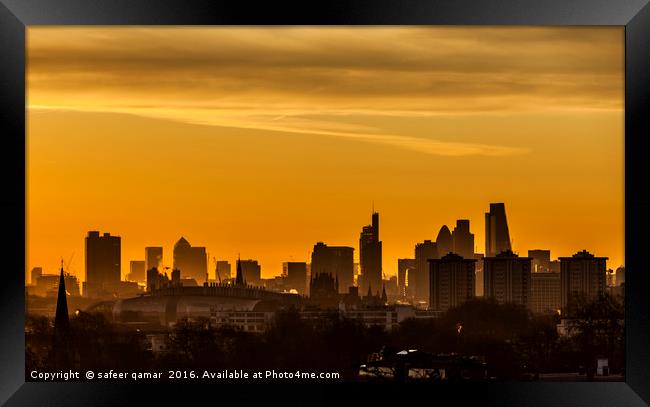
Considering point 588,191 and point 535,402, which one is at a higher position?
point 588,191

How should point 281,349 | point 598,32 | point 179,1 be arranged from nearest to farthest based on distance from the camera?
point 179,1 → point 598,32 → point 281,349

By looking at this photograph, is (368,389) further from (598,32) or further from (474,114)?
→ (598,32)

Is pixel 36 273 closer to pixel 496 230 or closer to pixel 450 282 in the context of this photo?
pixel 450 282

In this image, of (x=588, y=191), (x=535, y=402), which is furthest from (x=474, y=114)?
(x=535, y=402)

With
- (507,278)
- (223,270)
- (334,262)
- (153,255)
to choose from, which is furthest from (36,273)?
(507,278)

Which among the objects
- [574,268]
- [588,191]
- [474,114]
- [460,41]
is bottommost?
[574,268]

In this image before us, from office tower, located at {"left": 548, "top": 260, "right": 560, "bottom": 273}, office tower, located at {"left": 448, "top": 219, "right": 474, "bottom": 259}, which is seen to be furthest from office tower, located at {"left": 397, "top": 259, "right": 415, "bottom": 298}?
office tower, located at {"left": 548, "top": 260, "right": 560, "bottom": 273}

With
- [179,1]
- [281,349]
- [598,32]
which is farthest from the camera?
[281,349]

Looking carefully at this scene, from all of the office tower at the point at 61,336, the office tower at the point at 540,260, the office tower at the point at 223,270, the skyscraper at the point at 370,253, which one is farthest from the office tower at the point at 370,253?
the office tower at the point at 61,336
